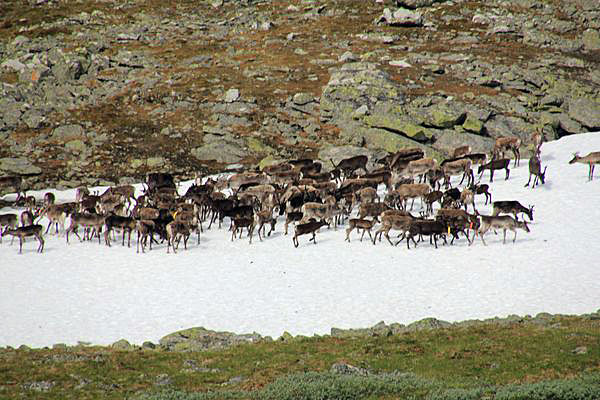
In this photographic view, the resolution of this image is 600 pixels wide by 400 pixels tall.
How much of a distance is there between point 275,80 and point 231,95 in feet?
20.5

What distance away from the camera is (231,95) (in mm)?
55031

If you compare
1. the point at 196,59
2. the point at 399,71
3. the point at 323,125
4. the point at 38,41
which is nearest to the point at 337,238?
the point at 323,125

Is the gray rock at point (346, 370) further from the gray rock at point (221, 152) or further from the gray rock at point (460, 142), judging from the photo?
the gray rock at point (221, 152)

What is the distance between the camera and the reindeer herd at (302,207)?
93.0 ft

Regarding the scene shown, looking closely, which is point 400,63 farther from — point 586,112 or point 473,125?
point 586,112

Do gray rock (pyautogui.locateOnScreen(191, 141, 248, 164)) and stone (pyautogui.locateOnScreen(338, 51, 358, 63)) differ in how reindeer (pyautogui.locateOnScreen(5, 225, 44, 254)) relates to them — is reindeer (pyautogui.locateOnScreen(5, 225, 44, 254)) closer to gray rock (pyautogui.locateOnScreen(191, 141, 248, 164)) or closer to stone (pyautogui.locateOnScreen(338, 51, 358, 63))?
gray rock (pyautogui.locateOnScreen(191, 141, 248, 164))

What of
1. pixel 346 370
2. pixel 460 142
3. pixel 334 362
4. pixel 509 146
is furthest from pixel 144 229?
pixel 460 142

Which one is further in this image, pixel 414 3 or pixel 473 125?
pixel 414 3

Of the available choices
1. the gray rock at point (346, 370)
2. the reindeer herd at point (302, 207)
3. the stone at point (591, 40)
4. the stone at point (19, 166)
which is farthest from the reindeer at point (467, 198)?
the stone at point (591, 40)

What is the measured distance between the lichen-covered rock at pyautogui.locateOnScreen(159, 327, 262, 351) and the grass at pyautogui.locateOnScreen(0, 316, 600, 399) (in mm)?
787

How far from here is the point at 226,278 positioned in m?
25.1

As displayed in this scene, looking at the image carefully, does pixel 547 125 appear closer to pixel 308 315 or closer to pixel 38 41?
pixel 308 315

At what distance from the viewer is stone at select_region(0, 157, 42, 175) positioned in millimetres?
44031

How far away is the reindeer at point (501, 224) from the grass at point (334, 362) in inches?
336
